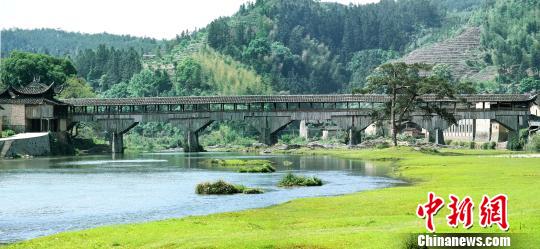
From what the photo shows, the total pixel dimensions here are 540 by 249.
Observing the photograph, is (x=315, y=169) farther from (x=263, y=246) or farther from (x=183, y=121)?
(x=183, y=121)

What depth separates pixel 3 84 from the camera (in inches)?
5866

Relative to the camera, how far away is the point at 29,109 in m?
121

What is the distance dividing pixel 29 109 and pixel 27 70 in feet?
99.4

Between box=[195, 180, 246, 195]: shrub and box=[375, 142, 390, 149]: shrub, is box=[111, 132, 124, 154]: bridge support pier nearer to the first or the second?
box=[375, 142, 390, 149]: shrub

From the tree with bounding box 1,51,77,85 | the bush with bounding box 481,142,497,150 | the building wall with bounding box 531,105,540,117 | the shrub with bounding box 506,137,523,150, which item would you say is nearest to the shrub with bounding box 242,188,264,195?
the shrub with bounding box 506,137,523,150

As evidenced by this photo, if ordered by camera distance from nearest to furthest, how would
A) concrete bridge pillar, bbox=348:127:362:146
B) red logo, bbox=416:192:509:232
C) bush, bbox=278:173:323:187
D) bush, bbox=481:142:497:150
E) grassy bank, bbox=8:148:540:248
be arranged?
red logo, bbox=416:192:509:232
grassy bank, bbox=8:148:540:248
bush, bbox=278:173:323:187
bush, bbox=481:142:497:150
concrete bridge pillar, bbox=348:127:362:146

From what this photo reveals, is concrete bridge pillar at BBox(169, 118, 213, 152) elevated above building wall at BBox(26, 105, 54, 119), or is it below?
below

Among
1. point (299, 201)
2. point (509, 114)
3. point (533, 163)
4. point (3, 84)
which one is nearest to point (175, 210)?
point (299, 201)

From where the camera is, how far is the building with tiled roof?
396 ft

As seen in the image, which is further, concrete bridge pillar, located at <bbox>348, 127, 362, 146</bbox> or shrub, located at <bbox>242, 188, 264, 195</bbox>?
concrete bridge pillar, located at <bbox>348, 127, 362, 146</bbox>

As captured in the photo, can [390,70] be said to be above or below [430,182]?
above

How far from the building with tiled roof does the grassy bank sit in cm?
7690

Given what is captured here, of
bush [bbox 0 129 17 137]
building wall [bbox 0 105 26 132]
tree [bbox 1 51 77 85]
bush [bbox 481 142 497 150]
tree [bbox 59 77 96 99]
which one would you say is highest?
tree [bbox 1 51 77 85]

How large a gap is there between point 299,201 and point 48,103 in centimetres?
8147
